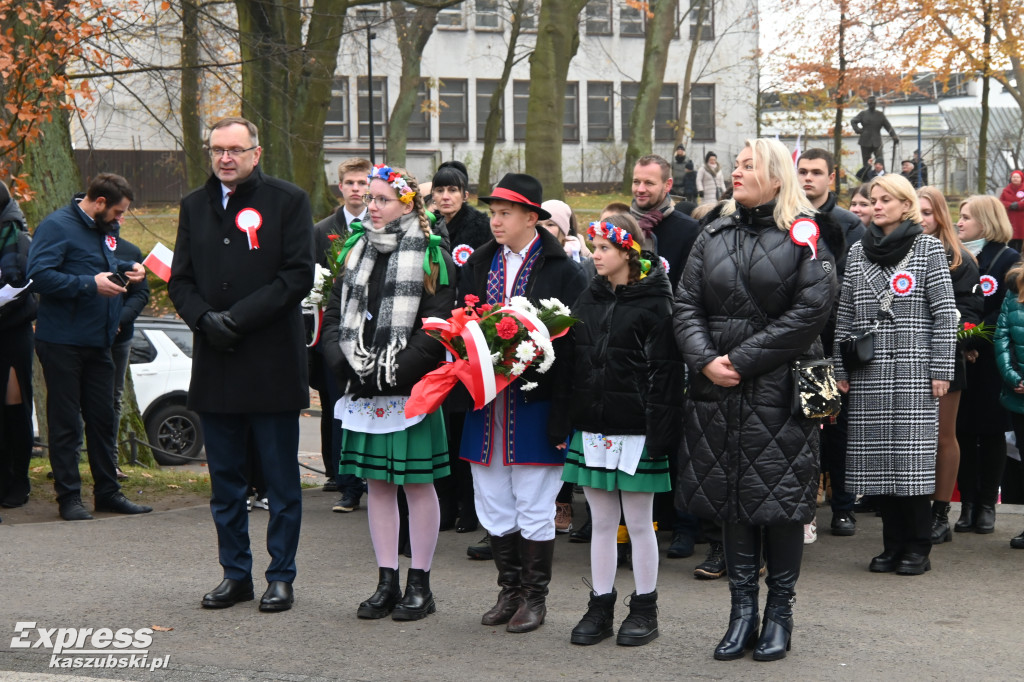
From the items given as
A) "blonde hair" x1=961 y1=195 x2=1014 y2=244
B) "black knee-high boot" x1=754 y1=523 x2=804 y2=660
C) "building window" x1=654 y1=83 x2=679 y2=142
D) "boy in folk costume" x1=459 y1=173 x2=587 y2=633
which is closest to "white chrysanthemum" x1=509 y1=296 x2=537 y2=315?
→ "boy in folk costume" x1=459 y1=173 x2=587 y2=633

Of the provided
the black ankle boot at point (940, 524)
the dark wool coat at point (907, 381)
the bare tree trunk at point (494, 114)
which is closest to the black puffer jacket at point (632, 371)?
the dark wool coat at point (907, 381)

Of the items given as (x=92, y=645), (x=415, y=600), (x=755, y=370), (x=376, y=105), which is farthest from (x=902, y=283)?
(x=376, y=105)

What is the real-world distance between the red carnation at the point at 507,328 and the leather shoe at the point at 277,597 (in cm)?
172

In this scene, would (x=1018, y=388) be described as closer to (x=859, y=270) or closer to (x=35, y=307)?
(x=859, y=270)

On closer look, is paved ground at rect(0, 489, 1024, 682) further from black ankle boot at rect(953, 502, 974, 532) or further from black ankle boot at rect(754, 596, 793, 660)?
black ankle boot at rect(953, 502, 974, 532)

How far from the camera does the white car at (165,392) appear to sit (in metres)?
12.8

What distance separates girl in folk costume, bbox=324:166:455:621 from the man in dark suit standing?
268 mm

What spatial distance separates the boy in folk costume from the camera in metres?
5.80

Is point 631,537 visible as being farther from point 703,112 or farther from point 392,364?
point 703,112

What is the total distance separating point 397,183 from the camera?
19.6 feet

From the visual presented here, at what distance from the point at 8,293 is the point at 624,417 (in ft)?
15.3

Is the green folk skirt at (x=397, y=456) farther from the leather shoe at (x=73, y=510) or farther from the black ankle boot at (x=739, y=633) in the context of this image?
the leather shoe at (x=73, y=510)

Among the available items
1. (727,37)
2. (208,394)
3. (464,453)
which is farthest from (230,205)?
(727,37)

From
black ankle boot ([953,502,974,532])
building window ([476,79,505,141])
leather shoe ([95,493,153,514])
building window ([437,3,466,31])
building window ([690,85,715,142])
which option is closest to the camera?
black ankle boot ([953,502,974,532])
